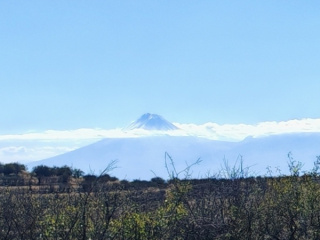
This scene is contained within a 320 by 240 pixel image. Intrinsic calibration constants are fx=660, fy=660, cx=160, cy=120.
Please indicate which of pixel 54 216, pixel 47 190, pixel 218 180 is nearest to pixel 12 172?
pixel 47 190

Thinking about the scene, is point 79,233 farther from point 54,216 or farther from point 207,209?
point 207,209

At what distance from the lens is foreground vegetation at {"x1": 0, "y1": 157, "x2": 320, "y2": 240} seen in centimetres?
1299

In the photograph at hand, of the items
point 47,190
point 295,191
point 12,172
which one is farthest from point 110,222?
point 12,172

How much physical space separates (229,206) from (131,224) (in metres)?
3.14

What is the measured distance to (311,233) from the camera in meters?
14.3

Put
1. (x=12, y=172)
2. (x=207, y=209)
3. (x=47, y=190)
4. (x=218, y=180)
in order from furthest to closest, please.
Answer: (x=12, y=172) → (x=47, y=190) → (x=218, y=180) → (x=207, y=209)

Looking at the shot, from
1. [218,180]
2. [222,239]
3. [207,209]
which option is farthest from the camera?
[218,180]

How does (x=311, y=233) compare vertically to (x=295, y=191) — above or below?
below

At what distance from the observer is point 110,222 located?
1312 centimetres

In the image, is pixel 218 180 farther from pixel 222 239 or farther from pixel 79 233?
pixel 79 233

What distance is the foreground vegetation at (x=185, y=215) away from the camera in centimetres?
1299

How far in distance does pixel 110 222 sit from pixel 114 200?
1.46 feet

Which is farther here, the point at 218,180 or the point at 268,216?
the point at 218,180

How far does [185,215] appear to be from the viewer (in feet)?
46.3
